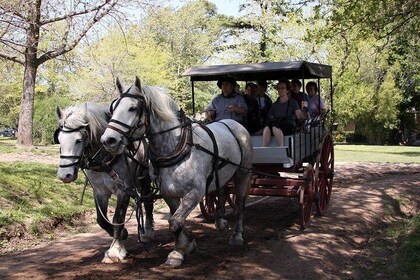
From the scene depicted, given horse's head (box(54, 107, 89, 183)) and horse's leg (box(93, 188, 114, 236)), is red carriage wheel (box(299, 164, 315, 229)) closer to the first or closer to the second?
horse's leg (box(93, 188, 114, 236))

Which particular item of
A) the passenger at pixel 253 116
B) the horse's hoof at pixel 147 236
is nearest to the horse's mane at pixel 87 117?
the horse's hoof at pixel 147 236

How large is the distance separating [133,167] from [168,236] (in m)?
1.85

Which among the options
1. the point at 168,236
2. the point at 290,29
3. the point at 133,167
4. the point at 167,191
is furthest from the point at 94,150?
the point at 290,29

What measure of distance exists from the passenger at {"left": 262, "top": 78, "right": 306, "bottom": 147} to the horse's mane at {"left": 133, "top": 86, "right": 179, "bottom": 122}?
2594mm

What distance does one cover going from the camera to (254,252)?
6.75 m

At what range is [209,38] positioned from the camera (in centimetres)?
4288

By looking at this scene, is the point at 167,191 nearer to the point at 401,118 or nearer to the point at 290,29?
the point at 290,29

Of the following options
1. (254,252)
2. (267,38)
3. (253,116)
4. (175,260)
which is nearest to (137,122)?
(175,260)

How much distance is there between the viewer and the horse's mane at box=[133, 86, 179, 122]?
19.0 ft

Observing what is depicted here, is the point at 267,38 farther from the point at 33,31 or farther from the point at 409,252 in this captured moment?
the point at 409,252

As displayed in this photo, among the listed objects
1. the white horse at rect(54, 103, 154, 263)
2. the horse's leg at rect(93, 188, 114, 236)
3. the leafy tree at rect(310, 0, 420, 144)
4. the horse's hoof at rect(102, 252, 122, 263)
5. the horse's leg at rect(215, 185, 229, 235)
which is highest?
the leafy tree at rect(310, 0, 420, 144)

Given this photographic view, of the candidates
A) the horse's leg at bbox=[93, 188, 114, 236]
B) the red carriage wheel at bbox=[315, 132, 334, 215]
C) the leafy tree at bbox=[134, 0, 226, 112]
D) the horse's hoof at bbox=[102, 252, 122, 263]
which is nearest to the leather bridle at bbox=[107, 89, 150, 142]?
the horse's leg at bbox=[93, 188, 114, 236]

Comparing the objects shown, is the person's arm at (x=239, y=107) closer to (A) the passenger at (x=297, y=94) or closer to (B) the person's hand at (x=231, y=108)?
(B) the person's hand at (x=231, y=108)

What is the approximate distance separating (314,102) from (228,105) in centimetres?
255
